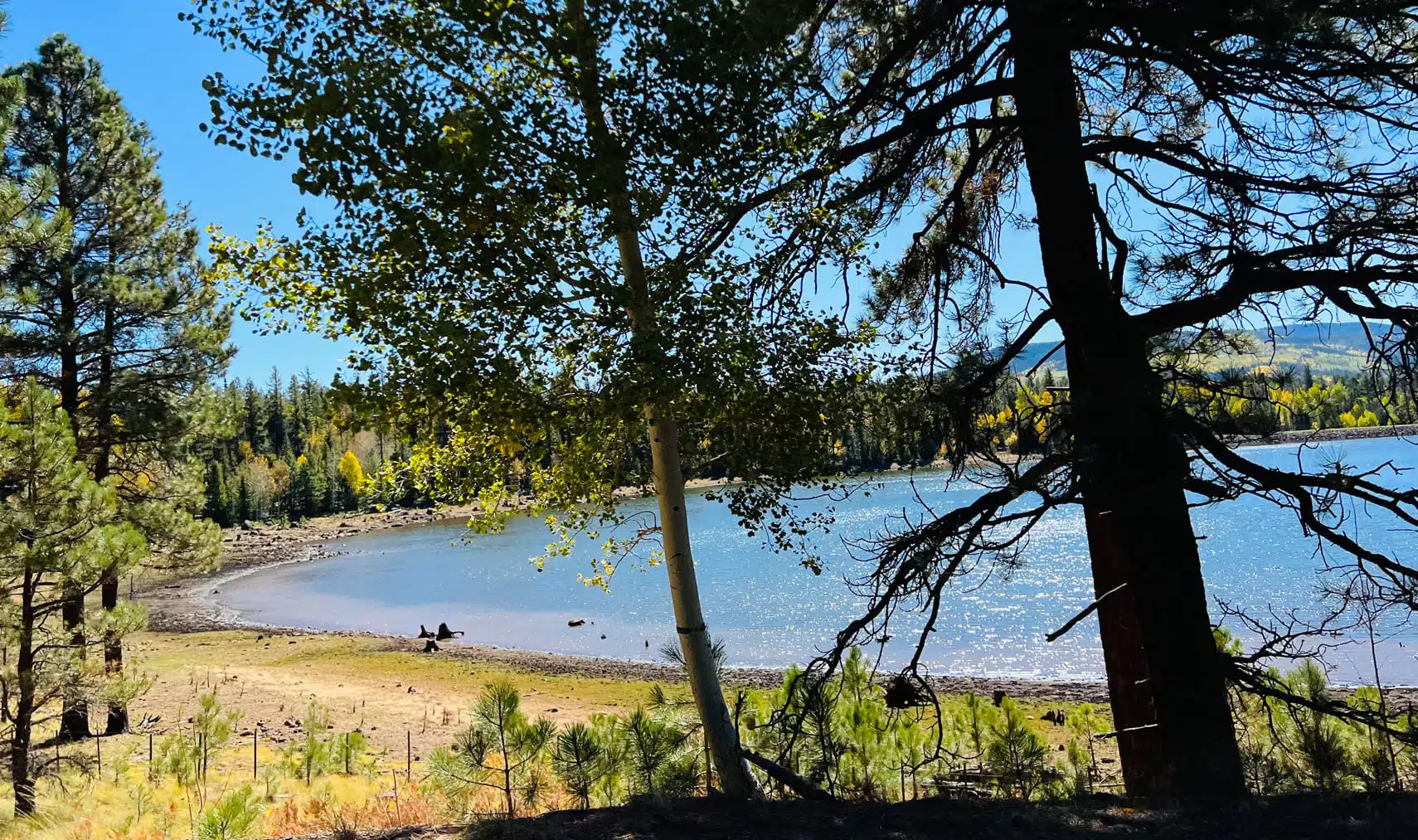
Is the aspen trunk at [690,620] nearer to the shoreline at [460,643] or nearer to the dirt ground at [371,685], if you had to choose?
the shoreline at [460,643]

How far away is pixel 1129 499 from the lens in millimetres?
4590

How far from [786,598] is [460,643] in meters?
12.0

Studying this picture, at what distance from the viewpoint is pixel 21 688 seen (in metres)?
8.72

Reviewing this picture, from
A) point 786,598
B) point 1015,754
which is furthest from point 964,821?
point 786,598

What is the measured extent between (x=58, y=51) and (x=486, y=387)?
14.5 m

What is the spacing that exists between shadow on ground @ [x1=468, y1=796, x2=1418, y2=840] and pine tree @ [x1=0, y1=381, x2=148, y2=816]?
6498 mm

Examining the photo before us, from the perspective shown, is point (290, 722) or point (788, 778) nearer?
point (788, 778)

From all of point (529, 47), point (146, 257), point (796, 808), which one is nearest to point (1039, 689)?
point (796, 808)

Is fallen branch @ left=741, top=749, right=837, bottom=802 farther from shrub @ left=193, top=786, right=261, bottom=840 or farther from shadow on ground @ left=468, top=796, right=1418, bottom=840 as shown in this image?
shrub @ left=193, top=786, right=261, bottom=840

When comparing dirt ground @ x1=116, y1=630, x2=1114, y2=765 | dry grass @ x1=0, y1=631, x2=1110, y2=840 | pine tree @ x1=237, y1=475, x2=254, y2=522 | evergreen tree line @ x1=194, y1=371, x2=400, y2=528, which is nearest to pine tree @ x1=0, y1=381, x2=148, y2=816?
dry grass @ x1=0, y1=631, x2=1110, y2=840

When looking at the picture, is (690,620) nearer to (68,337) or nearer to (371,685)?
(68,337)

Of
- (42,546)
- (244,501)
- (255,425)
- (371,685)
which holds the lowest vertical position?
(371,685)

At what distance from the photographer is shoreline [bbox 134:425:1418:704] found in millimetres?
17891

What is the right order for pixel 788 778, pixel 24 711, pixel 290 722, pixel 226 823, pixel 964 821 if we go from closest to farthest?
1. pixel 964 821
2. pixel 226 823
3. pixel 788 778
4. pixel 24 711
5. pixel 290 722
